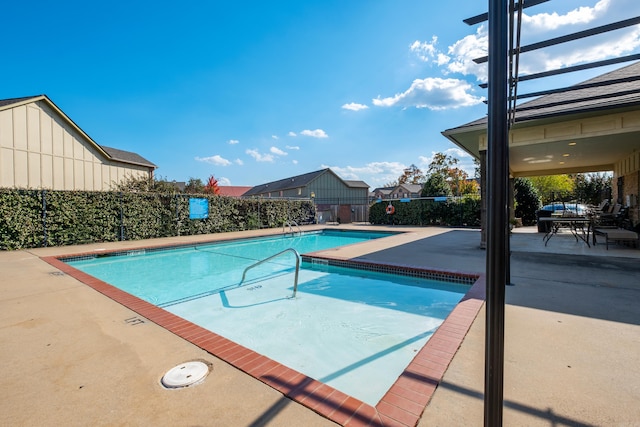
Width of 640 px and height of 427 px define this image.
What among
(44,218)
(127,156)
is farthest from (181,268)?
(127,156)

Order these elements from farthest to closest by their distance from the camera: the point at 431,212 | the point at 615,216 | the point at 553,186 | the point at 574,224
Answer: the point at 553,186 → the point at 431,212 → the point at 615,216 → the point at 574,224

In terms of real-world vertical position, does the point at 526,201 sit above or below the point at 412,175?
below

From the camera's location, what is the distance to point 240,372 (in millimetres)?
2180

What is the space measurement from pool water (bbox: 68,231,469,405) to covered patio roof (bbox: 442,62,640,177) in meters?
4.05

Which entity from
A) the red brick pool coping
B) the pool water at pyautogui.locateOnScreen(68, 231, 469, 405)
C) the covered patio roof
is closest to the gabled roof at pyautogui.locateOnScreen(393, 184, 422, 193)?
the covered patio roof

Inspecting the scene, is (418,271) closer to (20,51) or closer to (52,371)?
(52,371)

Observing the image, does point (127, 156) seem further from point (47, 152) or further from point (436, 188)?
point (436, 188)

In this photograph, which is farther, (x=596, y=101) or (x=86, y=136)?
(x=86, y=136)

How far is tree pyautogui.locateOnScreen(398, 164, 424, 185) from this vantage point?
53.9 m

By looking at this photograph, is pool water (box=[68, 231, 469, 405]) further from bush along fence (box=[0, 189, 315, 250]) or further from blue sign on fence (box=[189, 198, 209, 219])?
blue sign on fence (box=[189, 198, 209, 219])

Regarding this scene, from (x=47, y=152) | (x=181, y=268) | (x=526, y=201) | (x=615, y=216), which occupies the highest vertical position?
(x=47, y=152)

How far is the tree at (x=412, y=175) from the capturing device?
5388cm

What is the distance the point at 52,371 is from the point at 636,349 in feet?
15.2

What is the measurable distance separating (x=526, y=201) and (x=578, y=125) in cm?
1056
